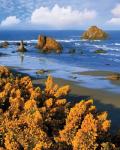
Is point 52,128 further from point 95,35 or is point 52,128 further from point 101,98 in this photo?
point 95,35

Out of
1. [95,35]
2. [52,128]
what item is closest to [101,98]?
[52,128]

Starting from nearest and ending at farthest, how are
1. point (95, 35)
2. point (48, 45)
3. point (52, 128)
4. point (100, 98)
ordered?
point (52, 128) < point (100, 98) < point (48, 45) < point (95, 35)

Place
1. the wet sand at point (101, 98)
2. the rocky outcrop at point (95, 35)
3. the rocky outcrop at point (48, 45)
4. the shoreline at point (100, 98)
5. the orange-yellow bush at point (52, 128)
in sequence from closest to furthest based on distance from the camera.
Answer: the orange-yellow bush at point (52, 128) → the wet sand at point (101, 98) → the shoreline at point (100, 98) → the rocky outcrop at point (48, 45) → the rocky outcrop at point (95, 35)

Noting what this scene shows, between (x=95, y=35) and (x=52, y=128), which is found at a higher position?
(x=52, y=128)

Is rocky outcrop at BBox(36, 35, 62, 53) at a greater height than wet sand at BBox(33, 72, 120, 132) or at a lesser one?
lesser

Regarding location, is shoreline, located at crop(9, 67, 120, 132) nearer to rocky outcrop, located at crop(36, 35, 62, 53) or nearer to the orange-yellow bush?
the orange-yellow bush

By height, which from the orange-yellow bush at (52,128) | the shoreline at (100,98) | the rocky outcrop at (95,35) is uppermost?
the orange-yellow bush at (52,128)

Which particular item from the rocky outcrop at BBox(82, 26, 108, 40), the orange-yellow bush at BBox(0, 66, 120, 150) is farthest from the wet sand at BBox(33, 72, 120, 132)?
the rocky outcrop at BBox(82, 26, 108, 40)

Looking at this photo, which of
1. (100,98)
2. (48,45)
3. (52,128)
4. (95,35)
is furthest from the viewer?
(95,35)

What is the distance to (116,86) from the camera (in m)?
47.6

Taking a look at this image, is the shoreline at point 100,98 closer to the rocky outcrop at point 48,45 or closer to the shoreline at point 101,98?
the shoreline at point 101,98

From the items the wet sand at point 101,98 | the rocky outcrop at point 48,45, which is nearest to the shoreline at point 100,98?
the wet sand at point 101,98

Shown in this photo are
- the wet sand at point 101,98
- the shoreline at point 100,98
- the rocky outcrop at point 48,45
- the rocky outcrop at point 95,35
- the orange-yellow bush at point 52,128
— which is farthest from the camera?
the rocky outcrop at point 95,35

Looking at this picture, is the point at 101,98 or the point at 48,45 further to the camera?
the point at 48,45
